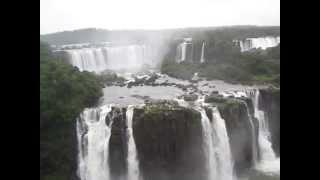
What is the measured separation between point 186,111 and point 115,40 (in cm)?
328

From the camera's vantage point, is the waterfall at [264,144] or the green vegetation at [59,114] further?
the waterfall at [264,144]

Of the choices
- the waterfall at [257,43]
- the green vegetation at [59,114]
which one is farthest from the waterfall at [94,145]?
the waterfall at [257,43]

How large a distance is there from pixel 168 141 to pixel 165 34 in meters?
3.75

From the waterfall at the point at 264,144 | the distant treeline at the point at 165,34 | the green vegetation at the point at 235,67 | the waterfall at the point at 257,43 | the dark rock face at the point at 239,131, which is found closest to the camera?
the dark rock face at the point at 239,131

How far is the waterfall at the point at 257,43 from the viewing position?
9.70 m

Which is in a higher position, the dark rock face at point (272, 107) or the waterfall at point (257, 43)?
the waterfall at point (257, 43)

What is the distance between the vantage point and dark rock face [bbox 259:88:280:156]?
26.7ft

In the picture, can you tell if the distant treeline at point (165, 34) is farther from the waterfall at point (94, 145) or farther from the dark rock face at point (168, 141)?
the dark rock face at point (168, 141)

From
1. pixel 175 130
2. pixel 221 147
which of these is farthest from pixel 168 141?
pixel 221 147

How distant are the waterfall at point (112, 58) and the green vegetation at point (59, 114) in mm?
892

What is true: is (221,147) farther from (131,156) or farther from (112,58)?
(112,58)

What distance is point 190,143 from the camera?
705cm
